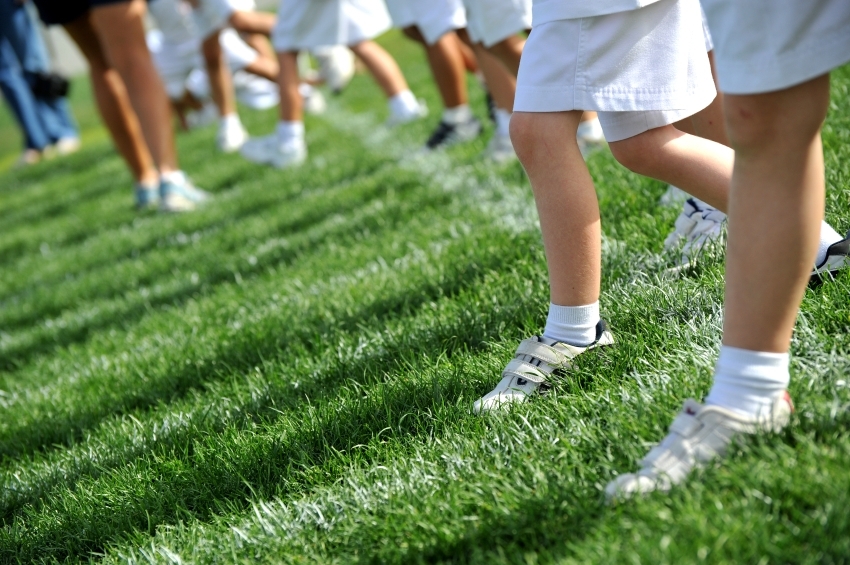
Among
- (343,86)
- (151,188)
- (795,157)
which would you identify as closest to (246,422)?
(795,157)

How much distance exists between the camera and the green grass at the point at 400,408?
1.48 metres

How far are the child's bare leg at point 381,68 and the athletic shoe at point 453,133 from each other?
2.55 ft

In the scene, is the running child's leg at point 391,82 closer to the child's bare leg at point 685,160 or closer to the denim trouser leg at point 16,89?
the child's bare leg at point 685,160

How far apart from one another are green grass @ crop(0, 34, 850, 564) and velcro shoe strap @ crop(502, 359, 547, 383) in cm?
6

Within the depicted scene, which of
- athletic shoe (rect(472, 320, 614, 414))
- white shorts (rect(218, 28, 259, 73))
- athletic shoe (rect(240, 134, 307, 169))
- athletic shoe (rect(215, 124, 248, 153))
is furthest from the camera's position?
white shorts (rect(218, 28, 259, 73))

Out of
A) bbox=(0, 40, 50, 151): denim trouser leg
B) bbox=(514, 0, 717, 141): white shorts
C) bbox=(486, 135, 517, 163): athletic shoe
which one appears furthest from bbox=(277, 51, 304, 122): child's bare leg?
bbox=(0, 40, 50, 151): denim trouser leg

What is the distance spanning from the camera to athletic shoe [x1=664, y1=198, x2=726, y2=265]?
2.55 metres

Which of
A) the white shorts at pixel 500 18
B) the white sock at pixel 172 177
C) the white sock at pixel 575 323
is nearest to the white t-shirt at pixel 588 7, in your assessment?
the white sock at pixel 575 323

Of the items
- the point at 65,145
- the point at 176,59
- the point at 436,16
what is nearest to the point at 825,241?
the point at 436,16

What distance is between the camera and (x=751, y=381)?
1529 millimetres

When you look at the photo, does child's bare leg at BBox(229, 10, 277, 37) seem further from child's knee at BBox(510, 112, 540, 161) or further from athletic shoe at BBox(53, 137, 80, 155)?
athletic shoe at BBox(53, 137, 80, 155)

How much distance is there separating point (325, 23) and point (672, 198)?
13.0 ft

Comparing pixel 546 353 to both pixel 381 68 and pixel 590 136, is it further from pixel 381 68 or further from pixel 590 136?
pixel 381 68

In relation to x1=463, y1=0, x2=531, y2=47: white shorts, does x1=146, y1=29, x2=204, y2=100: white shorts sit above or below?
below
